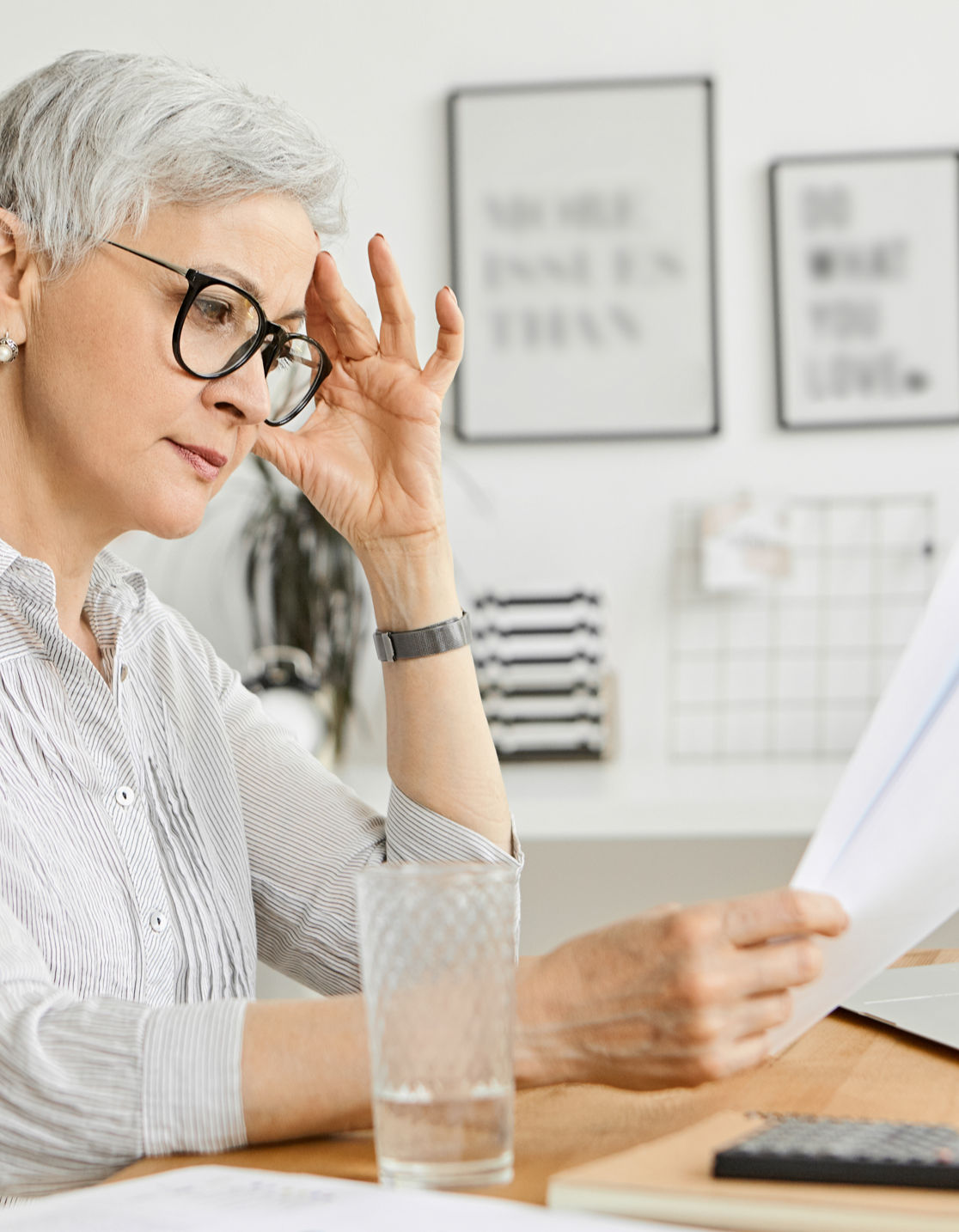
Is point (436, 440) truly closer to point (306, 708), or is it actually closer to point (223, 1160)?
point (223, 1160)

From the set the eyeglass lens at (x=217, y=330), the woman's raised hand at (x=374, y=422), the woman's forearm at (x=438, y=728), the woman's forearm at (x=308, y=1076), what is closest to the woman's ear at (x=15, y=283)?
the eyeglass lens at (x=217, y=330)

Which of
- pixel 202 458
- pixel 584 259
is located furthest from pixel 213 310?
pixel 584 259

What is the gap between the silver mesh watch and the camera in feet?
3.67

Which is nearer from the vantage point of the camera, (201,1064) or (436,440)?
(201,1064)

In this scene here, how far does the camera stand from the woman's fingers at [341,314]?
1205mm

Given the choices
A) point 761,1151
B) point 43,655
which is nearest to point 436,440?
point 43,655

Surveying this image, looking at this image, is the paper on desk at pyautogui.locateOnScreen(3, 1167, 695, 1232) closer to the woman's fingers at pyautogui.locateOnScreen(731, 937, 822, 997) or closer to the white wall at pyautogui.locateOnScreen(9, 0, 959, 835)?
the woman's fingers at pyautogui.locateOnScreen(731, 937, 822, 997)

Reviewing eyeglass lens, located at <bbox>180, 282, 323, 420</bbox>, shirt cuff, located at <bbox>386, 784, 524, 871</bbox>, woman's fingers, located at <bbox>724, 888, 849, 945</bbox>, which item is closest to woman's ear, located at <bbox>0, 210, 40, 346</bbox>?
eyeglass lens, located at <bbox>180, 282, 323, 420</bbox>

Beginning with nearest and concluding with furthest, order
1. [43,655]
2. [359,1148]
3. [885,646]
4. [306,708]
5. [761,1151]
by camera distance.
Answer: [761,1151]
[359,1148]
[43,655]
[306,708]
[885,646]

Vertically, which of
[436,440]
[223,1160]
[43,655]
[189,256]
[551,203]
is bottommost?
[223,1160]

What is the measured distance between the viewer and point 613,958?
2.06ft

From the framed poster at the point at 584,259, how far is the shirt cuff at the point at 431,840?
60.2 inches

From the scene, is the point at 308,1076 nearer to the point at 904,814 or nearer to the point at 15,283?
the point at 904,814

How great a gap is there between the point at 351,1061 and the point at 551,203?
7.06 ft
